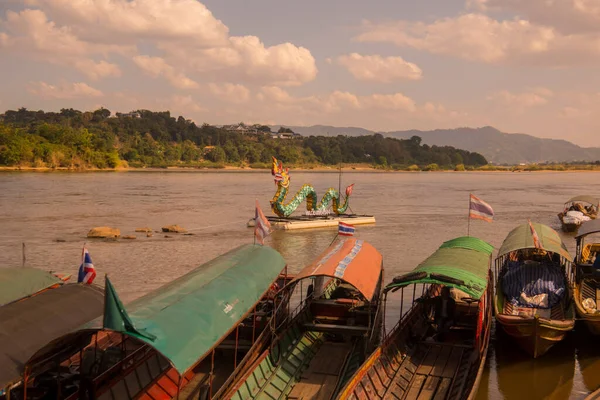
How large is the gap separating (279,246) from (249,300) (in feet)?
63.5

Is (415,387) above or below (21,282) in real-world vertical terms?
below

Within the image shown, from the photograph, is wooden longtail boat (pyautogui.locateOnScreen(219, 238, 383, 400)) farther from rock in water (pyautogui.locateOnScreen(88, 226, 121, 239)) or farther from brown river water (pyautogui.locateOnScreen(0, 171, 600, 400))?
rock in water (pyautogui.locateOnScreen(88, 226, 121, 239))

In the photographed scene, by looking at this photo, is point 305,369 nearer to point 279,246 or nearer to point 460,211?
point 279,246

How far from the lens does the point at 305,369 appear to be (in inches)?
514

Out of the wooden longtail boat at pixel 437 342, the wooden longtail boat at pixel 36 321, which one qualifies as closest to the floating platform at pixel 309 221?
the wooden longtail boat at pixel 437 342

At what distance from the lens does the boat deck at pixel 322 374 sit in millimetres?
12078

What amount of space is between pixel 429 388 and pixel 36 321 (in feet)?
24.8

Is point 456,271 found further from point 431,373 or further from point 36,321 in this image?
point 36,321

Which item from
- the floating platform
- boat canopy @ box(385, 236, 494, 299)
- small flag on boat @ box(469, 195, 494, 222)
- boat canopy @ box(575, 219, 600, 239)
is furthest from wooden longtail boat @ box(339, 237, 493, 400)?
the floating platform

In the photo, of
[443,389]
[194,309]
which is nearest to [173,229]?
[443,389]

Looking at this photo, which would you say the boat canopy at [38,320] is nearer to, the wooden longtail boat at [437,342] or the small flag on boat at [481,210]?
the wooden longtail boat at [437,342]

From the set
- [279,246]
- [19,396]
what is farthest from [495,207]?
[19,396]

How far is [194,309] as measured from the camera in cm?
1031

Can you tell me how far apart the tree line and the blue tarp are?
87576mm
